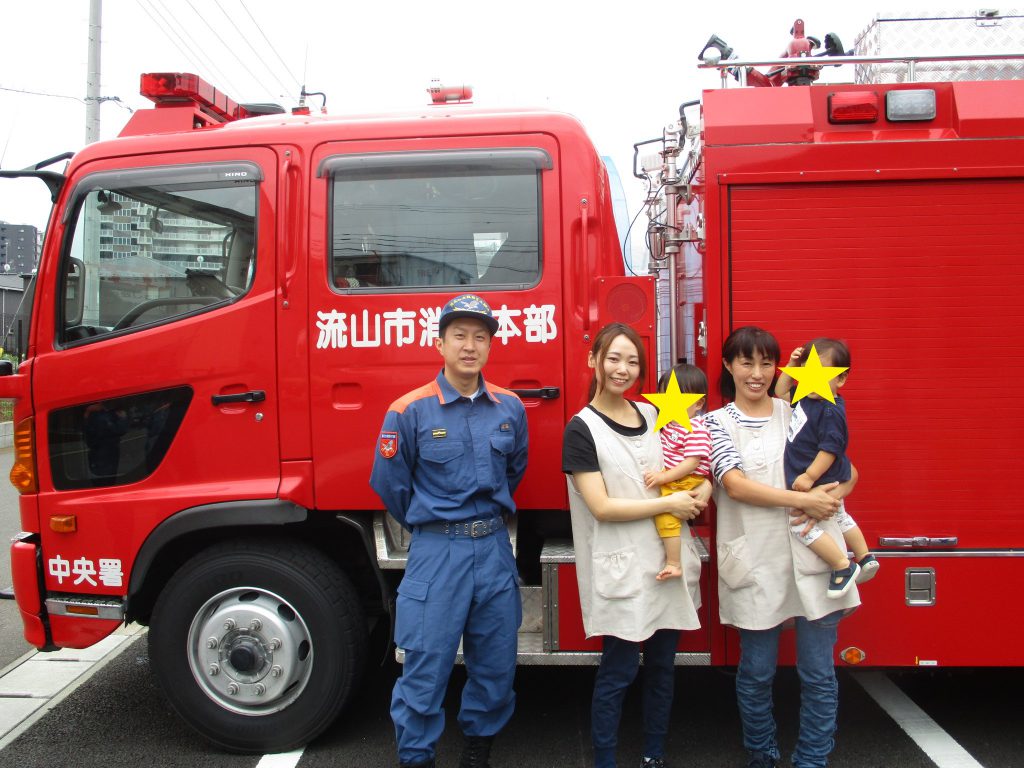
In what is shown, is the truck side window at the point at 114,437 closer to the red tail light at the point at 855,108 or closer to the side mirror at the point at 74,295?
the side mirror at the point at 74,295

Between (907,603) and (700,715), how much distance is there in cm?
118

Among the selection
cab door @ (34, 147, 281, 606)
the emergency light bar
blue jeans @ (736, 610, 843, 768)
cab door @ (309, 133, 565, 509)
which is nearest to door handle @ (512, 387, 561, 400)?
cab door @ (309, 133, 565, 509)

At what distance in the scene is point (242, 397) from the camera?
3438 mm

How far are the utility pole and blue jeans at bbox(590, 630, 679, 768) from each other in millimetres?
12958

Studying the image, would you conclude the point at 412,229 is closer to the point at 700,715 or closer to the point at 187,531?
the point at 187,531

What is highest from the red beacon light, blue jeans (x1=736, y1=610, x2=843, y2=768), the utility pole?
the utility pole

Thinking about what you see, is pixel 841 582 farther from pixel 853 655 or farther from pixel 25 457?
pixel 25 457

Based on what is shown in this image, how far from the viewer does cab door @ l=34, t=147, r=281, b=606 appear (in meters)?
3.46

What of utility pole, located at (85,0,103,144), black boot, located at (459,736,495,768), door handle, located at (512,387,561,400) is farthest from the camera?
utility pole, located at (85,0,103,144)

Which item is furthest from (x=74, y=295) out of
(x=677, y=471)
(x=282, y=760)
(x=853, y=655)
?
(x=853, y=655)

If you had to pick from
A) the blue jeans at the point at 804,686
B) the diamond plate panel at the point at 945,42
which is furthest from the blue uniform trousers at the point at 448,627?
the diamond plate panel at the point at 945,42

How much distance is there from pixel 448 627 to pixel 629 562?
69 cm

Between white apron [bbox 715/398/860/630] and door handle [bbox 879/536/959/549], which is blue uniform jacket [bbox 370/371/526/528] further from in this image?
door handle [bbox 879/536/959/549]

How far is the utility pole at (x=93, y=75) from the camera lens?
12930 millimetres
